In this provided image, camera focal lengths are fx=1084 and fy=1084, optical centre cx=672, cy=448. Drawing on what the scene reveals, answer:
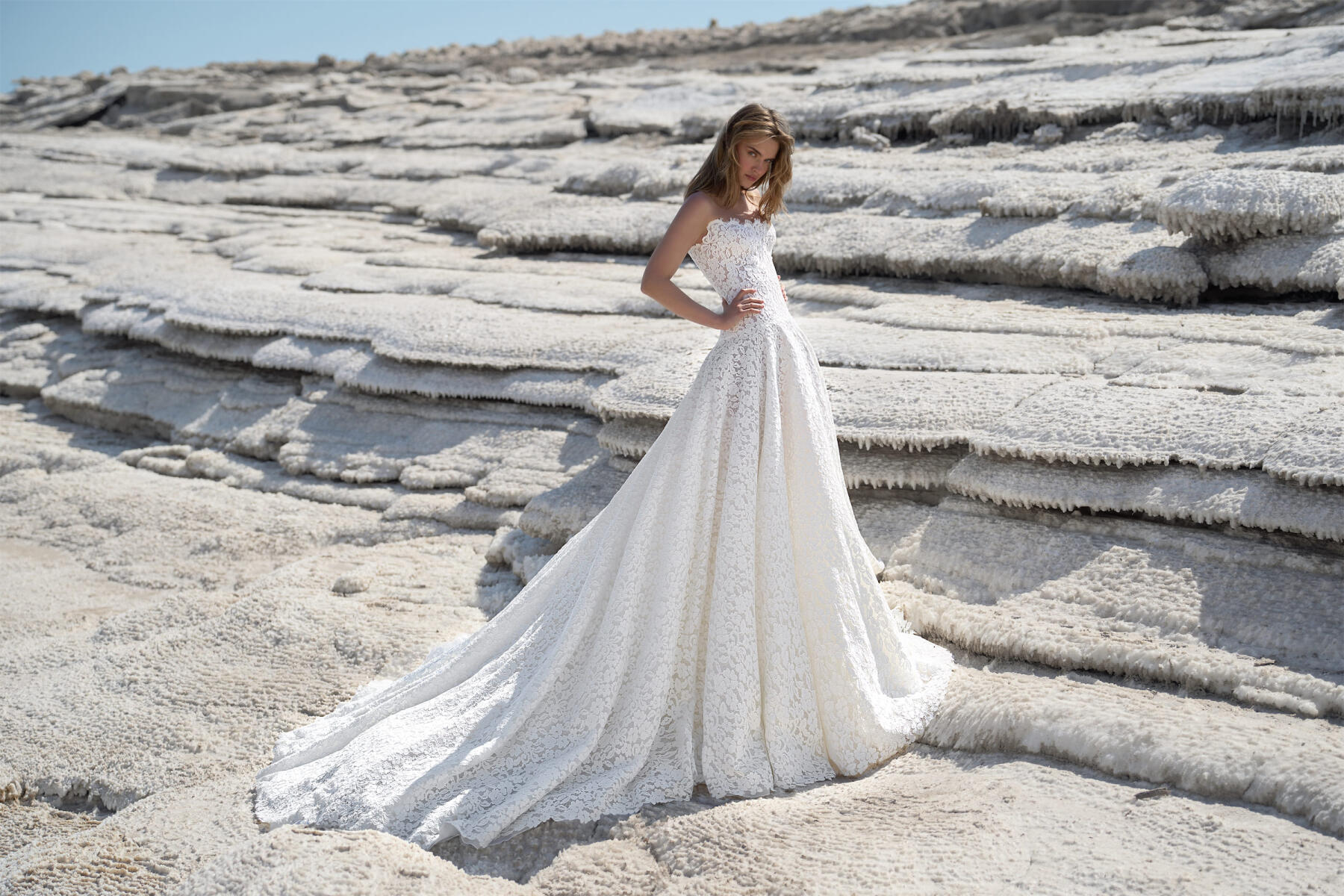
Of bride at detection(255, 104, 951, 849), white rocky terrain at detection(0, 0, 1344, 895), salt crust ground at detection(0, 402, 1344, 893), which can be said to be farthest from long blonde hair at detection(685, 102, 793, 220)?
salt crust ground at detection(0, 402, 1344, 893)

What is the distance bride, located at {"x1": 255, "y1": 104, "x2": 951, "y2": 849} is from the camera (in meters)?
2.61

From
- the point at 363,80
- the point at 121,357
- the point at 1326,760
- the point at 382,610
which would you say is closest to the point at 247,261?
the point at 121,357

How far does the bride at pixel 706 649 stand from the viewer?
2611 millimetres

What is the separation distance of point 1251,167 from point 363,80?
1194 centimetres

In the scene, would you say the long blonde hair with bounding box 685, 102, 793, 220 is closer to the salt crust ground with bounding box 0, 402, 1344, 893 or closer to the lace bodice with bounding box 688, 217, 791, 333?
the lace bodice with bounding box 688, 217, 791, 333

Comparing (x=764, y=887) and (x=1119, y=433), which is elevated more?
(x=1119, y=433)

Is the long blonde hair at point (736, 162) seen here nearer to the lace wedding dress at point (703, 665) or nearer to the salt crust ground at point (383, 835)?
the lace wedding dress at point (703, 665)

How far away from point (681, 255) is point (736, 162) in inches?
10.8

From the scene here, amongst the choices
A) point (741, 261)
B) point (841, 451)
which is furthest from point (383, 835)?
point (841, 451)

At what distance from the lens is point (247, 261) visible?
7285mm

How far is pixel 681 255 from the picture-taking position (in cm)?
284

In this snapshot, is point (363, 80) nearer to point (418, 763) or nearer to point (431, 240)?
point (431, 240)

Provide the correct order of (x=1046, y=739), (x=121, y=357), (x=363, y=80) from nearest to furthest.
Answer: (x=1046, y=739)
(x=121, y=357)
(x=363, y=80)

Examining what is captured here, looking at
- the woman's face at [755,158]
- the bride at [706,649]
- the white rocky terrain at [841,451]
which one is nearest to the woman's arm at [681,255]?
the bride at [706,649]
